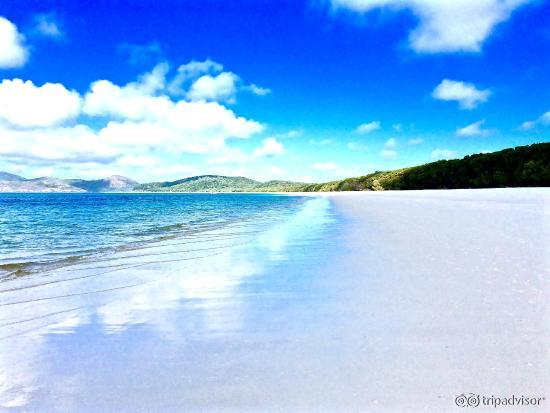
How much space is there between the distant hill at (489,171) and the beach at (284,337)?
66.1 m

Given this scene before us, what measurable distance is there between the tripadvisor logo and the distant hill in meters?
69.3

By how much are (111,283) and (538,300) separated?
7862mm

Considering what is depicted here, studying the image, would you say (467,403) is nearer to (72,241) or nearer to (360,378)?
(360,378)

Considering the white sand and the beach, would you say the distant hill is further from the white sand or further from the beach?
the beach

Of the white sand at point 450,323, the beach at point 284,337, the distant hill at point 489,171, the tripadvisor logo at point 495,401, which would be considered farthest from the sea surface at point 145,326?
the distant hill at point 489,171

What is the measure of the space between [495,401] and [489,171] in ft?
281

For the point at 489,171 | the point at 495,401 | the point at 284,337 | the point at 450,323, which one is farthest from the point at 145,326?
the point at 489,171

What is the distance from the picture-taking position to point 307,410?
10.0ft

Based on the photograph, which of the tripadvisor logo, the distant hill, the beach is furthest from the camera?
the distant hill

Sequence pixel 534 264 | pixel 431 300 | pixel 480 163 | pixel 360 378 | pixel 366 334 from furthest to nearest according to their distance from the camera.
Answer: pixel 480 163 → pixel 534 264 → pixel 431 300 → pixel 366 334 → pixel 360 378

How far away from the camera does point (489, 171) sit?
254 feet

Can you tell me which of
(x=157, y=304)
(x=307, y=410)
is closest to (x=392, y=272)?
(x=157, y=304)

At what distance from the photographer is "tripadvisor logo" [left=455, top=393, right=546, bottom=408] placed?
3.09 metres

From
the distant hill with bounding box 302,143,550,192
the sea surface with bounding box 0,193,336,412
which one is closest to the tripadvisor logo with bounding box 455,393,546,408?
the sea surface with bounding box 0,193,336,412
